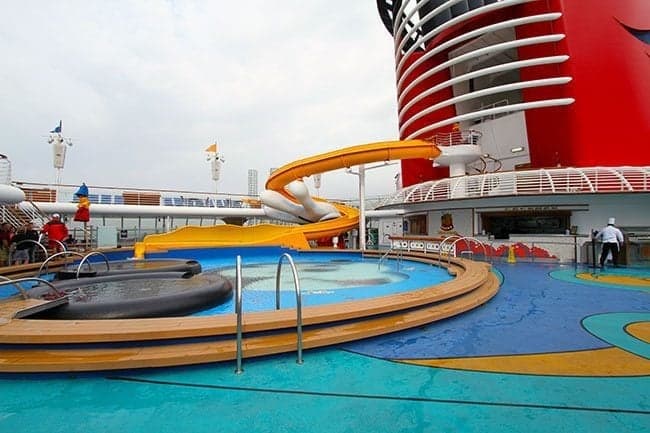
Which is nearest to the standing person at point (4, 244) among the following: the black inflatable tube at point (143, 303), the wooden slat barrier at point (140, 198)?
the black inflatable tube at point (143, 303)

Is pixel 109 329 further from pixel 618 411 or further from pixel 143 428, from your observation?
pixel 618 411

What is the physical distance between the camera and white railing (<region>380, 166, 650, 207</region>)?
1267 cm

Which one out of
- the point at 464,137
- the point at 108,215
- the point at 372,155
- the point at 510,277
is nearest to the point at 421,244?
the point at 372,155

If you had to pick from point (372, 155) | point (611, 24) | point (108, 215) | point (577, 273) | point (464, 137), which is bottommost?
point (577, 273)

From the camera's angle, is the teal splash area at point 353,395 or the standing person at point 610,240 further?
the standing person at point 610,240

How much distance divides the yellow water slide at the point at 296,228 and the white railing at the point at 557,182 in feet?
8.40

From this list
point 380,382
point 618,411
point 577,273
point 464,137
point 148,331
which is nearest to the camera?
point 618,411

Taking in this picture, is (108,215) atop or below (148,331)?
atop

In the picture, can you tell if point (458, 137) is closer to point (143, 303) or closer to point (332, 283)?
point (332, 283)

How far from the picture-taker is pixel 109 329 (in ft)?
10.3

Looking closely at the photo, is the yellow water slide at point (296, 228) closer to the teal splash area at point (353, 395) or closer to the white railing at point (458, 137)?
the white railing at point (458, 137)

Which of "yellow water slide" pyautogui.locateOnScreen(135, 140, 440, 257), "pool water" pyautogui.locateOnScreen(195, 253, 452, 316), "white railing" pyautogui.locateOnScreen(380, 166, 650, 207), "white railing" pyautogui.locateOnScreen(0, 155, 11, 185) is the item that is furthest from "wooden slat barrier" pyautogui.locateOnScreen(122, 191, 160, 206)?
"white railing" pyautogui.locateOnScreen(380, 166, 650, 207)

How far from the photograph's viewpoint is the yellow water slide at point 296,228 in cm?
1478

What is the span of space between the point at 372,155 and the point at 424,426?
521 inches
